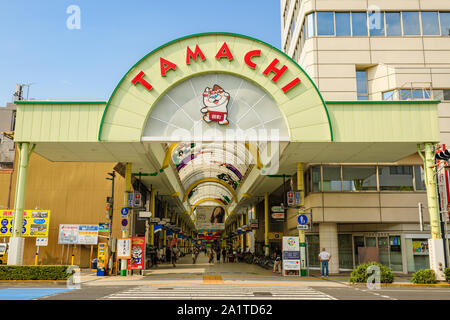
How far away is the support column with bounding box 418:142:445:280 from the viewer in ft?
64.5

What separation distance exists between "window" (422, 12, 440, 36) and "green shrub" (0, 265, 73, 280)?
29.0 m

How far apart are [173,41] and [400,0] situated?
758 inches

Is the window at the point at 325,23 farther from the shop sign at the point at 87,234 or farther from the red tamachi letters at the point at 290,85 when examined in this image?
the shop sign at the point at 87,234

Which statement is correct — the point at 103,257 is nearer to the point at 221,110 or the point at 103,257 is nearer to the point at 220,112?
the point at 220,112

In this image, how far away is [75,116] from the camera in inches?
849

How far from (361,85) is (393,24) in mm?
5084

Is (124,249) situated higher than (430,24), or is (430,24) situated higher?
(430,24)

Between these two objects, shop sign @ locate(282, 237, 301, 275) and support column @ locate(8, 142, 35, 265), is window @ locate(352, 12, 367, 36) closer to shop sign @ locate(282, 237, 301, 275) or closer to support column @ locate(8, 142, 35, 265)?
shop sign @ locate(282, 237, 301, 275)

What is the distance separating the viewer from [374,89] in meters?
30.4

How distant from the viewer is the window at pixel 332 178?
2770 cm

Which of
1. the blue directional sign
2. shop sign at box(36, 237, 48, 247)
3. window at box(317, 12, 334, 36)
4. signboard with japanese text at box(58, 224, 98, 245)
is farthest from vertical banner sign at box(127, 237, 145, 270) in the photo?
window at box(317, 12, 334, 36)

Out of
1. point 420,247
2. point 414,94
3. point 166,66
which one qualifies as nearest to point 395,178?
point 420,247

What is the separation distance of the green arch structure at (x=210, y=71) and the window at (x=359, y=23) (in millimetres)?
11843
